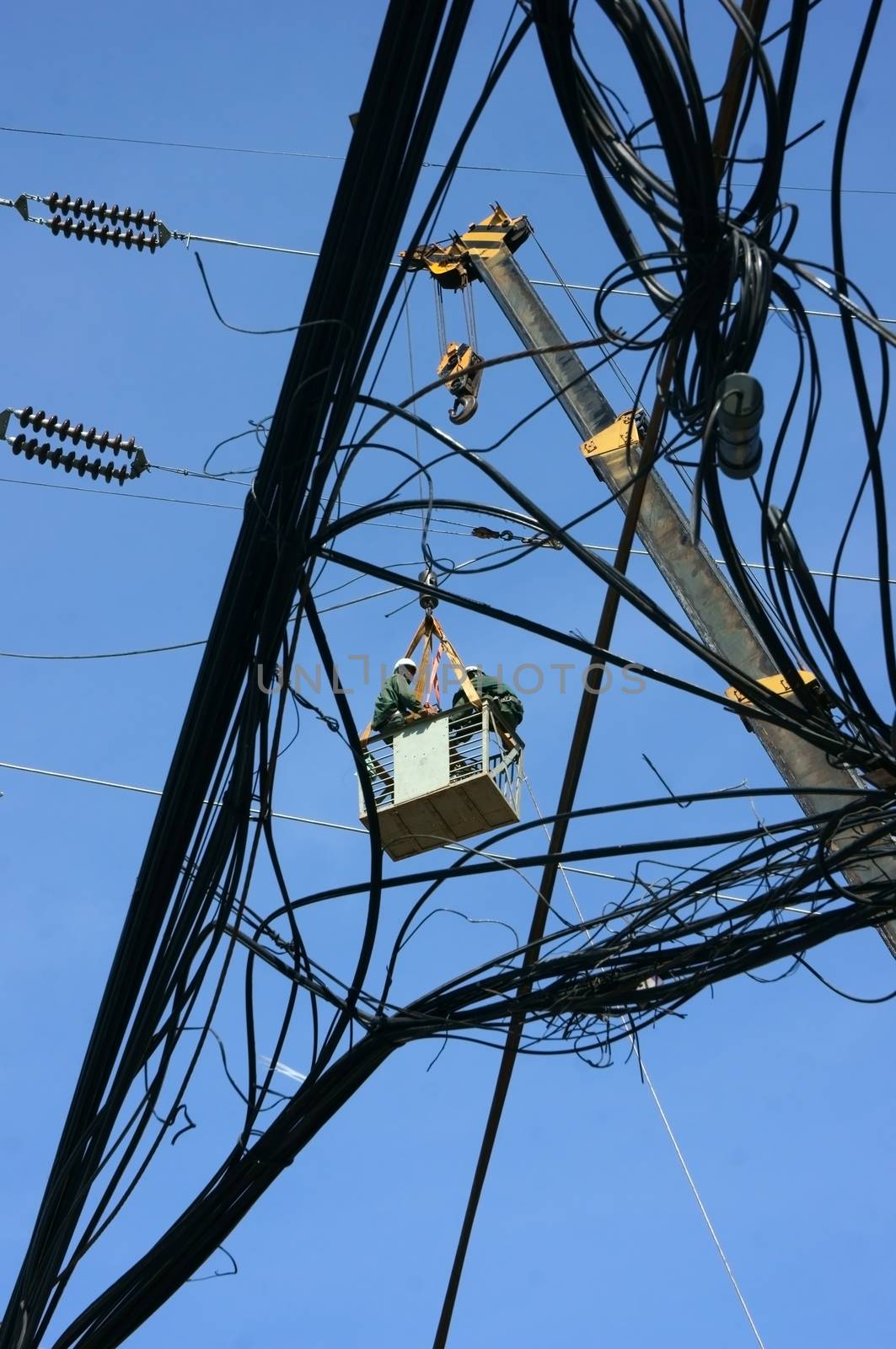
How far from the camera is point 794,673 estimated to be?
15.1 feet

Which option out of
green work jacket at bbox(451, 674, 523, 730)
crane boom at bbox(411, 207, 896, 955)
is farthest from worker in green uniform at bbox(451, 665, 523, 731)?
crane boom at bbox(411, 207, 896, 955)

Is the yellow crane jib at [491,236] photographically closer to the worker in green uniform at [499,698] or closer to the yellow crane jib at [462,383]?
the yellow crane jib at [462,383]

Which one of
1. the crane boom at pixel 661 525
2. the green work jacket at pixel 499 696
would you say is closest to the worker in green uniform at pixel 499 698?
the green work jacket at pixel 499 696

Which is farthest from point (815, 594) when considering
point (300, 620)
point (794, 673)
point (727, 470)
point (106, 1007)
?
point (106, 1007)

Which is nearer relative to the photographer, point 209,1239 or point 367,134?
point 367,134

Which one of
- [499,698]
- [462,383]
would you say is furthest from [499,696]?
[462,383]

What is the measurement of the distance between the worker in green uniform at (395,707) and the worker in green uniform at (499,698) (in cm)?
20

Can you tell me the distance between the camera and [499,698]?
9359 mm

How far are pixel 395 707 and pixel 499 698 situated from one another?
59 centimetres

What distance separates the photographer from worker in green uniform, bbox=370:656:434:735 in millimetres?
9359

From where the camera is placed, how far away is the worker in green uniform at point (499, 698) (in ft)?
30.7

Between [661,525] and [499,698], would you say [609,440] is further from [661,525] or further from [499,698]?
[499,698]

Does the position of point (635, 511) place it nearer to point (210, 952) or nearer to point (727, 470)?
point (727, 470)

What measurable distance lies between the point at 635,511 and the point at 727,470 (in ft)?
4.71
